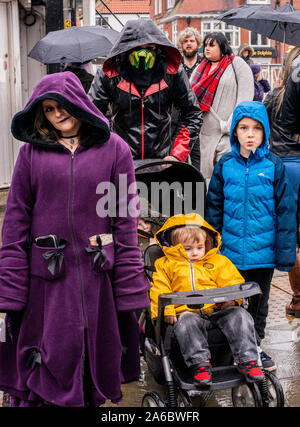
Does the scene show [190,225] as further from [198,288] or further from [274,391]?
[274,391]

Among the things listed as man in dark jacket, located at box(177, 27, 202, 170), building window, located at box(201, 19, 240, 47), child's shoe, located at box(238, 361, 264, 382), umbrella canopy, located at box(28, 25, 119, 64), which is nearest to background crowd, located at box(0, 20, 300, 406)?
child's shoe, located at box(238, 361, 264, 382)

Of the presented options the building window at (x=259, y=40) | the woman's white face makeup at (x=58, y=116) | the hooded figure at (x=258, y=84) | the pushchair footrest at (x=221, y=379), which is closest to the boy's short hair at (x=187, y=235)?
the pushchair footrest at (x=221, y=379)

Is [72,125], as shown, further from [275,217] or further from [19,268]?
[275,217]

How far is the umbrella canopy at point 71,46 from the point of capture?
323 inches

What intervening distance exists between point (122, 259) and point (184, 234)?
100cm

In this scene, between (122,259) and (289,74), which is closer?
(122,259)

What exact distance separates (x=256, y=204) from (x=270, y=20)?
438cm

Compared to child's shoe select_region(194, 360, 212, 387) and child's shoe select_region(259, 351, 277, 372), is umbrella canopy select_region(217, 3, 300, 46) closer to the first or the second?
child's shoe select_region(259, 351, 277, 372)

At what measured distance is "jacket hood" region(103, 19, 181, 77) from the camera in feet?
15.9

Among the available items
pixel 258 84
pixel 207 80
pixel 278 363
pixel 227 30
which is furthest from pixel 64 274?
pixel 227 30

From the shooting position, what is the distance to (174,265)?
4062mm

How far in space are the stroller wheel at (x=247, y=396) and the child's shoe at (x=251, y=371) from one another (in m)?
0.12
